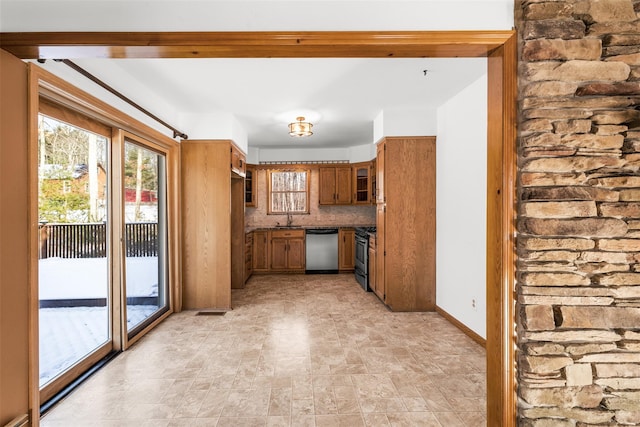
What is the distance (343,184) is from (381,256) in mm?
2434

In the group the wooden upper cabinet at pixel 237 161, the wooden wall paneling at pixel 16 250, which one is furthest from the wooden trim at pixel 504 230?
the wooden upper cabinet at pixel 237 161

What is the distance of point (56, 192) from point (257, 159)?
14.0ft

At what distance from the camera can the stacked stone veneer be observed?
4.31ft

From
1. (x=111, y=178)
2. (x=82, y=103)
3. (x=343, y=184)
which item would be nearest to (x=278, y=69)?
(x=82, y=103)

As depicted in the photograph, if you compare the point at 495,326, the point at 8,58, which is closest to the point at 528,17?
the point at 495,326

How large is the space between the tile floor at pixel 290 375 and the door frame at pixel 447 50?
796 mm

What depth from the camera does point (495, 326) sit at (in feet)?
4.75

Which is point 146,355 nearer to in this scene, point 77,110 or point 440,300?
point 77,110

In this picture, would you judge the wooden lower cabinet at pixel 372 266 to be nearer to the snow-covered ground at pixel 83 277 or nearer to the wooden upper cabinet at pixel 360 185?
the wooden upper cabinet at pixel 360 185

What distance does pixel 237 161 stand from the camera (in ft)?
14.1

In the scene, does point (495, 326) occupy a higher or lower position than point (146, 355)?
higher

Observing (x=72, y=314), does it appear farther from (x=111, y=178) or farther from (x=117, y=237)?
(x=111, y=178)

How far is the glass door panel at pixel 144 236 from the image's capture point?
117 inches

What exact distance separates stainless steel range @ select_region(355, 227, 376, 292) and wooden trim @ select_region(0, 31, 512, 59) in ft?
11.5
